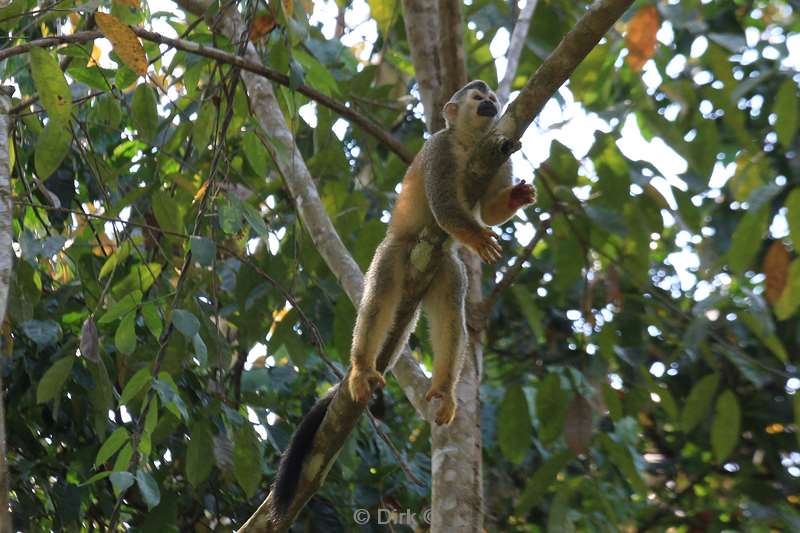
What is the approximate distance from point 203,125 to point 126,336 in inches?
44.0

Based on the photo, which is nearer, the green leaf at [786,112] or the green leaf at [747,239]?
the green leaf at [747,239]

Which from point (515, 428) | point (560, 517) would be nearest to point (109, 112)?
point (515, 428)

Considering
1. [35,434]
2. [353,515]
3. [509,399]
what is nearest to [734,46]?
[509,399]

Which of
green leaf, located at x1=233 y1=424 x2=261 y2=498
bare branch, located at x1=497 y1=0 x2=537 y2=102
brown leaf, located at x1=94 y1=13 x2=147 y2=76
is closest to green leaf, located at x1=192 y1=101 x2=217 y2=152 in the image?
brown leaf, located at x1=94 y1=13 x2=147 y2=76

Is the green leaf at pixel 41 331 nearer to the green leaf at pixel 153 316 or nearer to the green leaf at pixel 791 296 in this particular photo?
the green leaf at pixel 153 316

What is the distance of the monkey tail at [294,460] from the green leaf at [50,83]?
1.28 meters

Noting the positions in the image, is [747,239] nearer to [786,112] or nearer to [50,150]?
[786,112]

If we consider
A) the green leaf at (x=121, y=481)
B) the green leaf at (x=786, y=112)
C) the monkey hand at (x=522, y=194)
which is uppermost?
the green leaf at (x=786, y=112)

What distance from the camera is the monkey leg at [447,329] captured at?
3.61 metres

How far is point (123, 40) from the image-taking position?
310 cm

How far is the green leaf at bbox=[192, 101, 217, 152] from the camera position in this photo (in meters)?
3.82

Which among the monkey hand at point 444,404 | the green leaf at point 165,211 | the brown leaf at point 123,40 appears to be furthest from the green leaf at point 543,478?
the brown leaf at point 123,40

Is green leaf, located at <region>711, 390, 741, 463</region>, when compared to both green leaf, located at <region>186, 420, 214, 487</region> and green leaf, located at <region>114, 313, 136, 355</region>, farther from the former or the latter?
green leaf, located at <region>114, 313, 136, 355</region>

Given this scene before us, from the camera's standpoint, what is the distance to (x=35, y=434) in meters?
3.89
